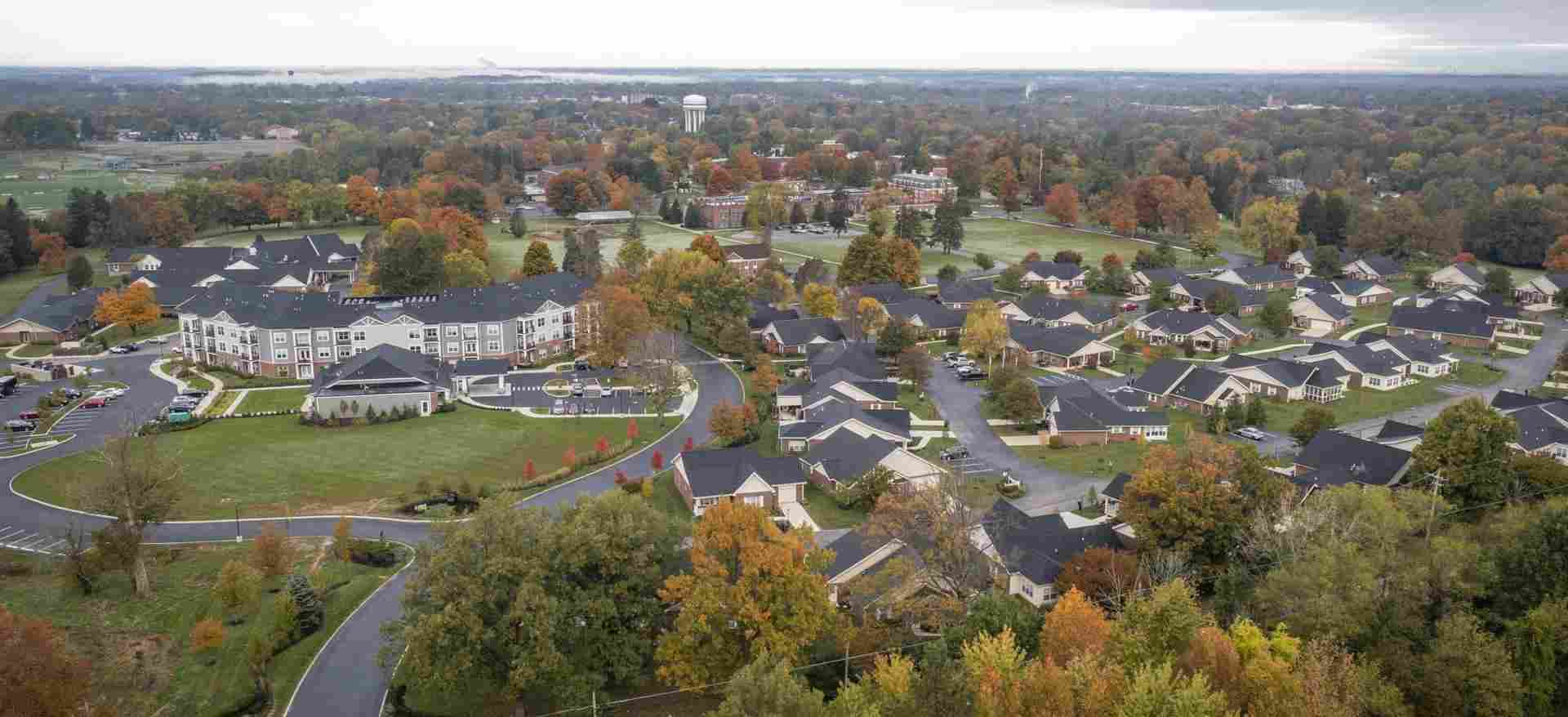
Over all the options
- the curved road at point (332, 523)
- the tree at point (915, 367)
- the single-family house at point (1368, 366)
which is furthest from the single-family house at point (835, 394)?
the single-family house at point (1368, 366)

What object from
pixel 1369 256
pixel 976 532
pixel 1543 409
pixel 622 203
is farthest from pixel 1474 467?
pixel 622 203

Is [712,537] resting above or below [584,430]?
above

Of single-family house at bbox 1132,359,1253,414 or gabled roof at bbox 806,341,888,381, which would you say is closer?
single-family house at bbox 1132,359,1253,414

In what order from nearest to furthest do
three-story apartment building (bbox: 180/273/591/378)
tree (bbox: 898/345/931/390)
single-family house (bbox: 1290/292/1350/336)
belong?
tree (bbox: 898/345/931/390)
three-story apartment building (bbox: 180/273/591/378)
single-family house (bbox: 1290/292/1350/336)

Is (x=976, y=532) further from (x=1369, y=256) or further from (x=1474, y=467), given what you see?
(x=1369, y=256)

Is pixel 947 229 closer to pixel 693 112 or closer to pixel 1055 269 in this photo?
pixel 1055 269

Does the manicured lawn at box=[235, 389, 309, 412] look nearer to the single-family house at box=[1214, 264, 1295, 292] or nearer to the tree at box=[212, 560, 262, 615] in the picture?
the tree at box=[212, 560, 262, 615]

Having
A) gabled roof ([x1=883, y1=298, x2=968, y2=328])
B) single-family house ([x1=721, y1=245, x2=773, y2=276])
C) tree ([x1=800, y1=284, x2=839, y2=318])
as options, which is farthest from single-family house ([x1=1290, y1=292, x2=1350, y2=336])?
single-family house ([x1=721, y1=245, x2=773, y2=276])
